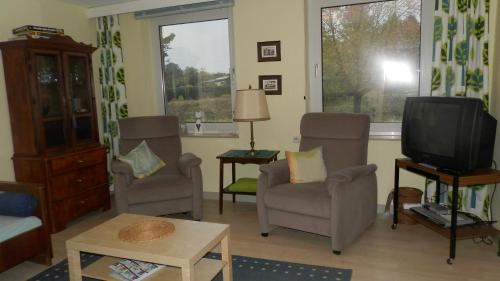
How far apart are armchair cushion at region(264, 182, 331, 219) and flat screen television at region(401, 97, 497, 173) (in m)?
0.86

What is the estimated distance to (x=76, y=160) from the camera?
3721 mm

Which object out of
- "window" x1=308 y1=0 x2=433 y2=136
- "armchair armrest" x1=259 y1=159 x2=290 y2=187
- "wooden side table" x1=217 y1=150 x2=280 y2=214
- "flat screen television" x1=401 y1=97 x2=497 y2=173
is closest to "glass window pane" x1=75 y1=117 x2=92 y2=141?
"wooden side table" x1=217 y1=150 x2=280 y2=214

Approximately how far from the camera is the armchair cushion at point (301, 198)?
288 cm

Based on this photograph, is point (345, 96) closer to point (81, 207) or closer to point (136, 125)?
point (136, 125)

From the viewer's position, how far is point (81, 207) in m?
3.79

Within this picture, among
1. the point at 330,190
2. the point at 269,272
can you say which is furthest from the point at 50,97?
the point at 330,190

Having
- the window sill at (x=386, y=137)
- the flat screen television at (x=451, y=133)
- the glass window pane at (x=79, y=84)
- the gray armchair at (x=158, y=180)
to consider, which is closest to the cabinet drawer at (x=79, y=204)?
the gray armchair at (x=158, y=180)

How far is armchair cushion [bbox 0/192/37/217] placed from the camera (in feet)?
8.89

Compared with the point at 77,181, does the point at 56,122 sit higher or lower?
higher

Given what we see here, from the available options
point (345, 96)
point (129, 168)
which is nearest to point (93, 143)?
point (129, 168)

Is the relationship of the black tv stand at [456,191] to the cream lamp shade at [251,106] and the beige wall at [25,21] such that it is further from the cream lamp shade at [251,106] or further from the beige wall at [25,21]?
the beige wall at [25,21]

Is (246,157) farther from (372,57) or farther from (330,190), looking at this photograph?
(372,57)

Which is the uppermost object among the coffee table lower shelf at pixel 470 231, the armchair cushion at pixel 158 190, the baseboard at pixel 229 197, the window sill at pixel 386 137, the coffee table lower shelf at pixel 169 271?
the window sill at pixel 386 137

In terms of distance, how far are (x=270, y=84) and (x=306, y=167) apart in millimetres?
1111
